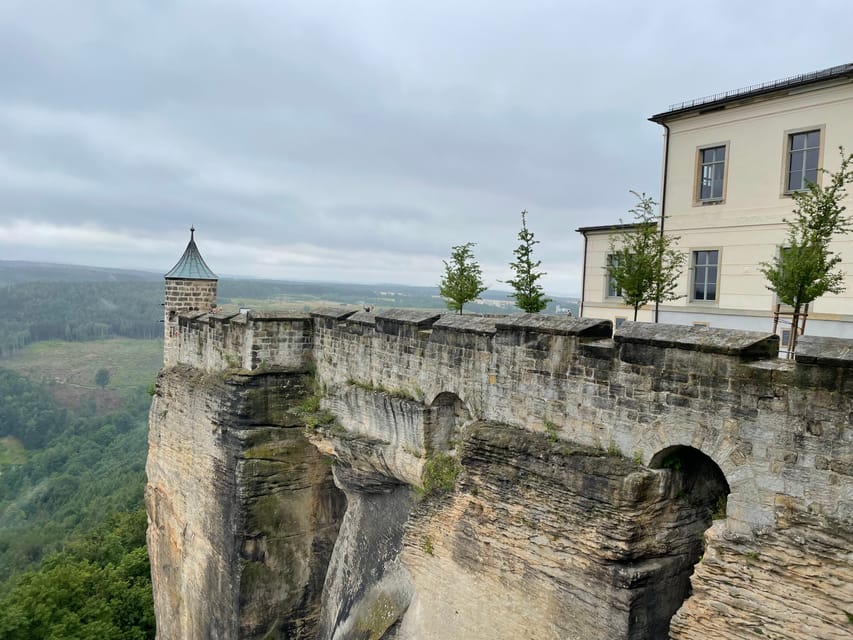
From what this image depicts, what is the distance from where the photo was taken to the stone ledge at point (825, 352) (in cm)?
577

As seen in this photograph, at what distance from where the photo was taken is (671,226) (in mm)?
20328

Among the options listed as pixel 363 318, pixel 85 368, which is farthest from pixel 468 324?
pixel 85 368

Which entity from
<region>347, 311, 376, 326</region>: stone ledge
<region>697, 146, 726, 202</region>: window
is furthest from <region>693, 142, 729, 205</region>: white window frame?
<region>347, 311, 376, 326</region>: stone ledge

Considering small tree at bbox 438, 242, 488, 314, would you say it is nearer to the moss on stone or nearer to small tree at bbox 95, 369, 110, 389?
the moss on stone

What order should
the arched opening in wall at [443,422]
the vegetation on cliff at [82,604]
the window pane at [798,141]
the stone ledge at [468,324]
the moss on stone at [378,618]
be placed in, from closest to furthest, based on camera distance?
1. the stone ledge at [468,324]
2. the arched opening in wall at [443,422]
3. the moss on stone at [378,618]
4. the window pane at [798,141]
5. the vegetation on cliff at [82,604]

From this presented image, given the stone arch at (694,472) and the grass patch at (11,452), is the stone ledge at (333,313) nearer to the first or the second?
the stone arch at (694,472)

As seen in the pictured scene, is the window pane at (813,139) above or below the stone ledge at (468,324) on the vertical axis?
above

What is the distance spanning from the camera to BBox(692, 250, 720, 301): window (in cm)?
1939

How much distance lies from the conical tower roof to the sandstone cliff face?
3712 millimetres

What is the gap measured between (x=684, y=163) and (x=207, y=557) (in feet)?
56.7

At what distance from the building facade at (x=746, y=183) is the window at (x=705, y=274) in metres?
0.03

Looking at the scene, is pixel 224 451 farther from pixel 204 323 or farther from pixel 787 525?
pixel 787 525

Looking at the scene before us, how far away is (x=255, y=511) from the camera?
44.1 ft

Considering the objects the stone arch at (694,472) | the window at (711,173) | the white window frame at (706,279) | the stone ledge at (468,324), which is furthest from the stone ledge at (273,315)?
the window at (711,173)
